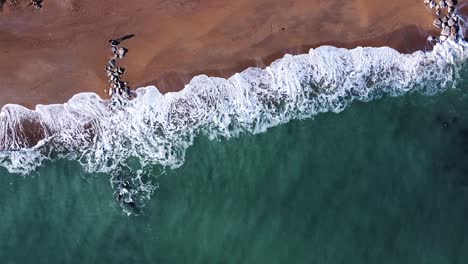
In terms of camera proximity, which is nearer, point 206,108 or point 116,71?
point 116,71

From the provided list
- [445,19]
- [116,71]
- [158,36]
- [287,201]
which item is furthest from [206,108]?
[445,19]

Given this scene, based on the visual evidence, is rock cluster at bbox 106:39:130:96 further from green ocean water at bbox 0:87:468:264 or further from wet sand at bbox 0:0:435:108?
green ocean water at bbox 0:87:468:264

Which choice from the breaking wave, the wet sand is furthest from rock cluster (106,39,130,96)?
the breaking wave

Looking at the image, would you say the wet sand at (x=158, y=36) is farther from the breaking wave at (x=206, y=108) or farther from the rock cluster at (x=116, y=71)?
the breaking wave at (x=206, y=108)

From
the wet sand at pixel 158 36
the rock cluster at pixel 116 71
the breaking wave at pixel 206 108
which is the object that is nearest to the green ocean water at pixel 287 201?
the breaking wave at pixel 206 108

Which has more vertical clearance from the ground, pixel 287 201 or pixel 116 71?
pixel 116 71

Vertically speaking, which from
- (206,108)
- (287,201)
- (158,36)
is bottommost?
(287,201)

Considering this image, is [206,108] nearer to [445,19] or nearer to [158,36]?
[158,36]

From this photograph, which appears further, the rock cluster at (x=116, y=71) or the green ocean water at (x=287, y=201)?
the green ocean water at (x=287, y=201)
